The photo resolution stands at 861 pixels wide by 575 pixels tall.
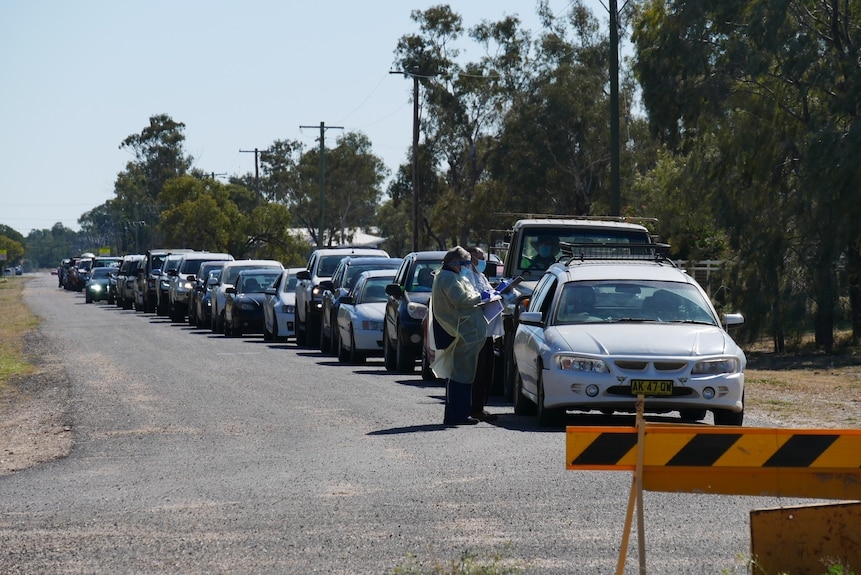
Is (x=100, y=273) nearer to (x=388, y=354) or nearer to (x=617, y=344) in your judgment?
(x=388, y=354)

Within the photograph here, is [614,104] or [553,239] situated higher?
[614,104]

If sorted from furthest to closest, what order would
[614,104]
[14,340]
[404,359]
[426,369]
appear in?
[14,340] < [614,104] < [404,359] < [426,369]

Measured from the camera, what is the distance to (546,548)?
25.9 ft

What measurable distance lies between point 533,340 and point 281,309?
18244 millimetres

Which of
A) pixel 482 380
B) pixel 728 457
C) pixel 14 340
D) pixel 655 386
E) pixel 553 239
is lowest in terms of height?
pixel 14 340

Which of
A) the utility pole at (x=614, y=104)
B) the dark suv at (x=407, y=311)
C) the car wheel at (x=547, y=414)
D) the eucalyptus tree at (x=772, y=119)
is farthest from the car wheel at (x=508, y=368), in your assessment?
the utility pole at (x=614, y=104)

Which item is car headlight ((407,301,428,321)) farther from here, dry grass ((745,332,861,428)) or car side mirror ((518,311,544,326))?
car side mirror ((518,311,544,326))

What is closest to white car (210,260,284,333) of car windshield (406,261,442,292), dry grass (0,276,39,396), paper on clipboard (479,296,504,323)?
dry grass (0,276,39,396)

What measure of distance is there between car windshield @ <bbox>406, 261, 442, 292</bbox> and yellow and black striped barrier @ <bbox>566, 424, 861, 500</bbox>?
16.2 metres

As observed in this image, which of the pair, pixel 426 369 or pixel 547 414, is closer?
pixel 547 414

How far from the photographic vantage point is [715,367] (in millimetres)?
13312

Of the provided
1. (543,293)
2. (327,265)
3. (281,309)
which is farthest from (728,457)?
(281,309)

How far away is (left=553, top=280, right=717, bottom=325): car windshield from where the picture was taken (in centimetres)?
1436

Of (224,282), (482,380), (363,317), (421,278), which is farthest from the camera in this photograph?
(224,282)
